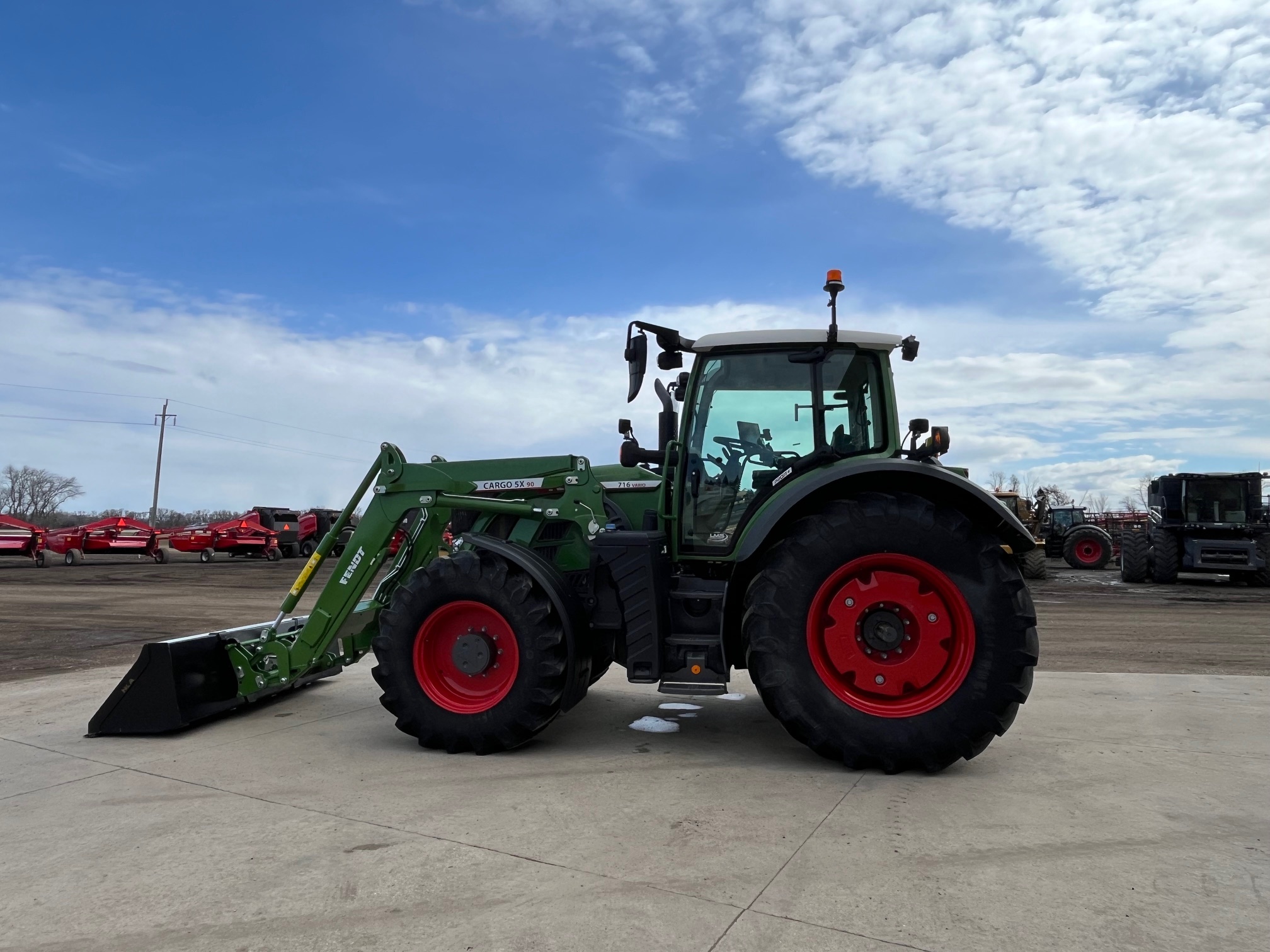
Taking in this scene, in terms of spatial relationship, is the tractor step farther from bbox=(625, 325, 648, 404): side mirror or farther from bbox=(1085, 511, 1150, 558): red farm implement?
bbox=(1085, 511, 1150, 558): red farm implement

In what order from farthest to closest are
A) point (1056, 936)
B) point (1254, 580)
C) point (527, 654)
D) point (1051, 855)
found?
point (1254, 580) → point (527, 654) → point (1051, 855) → point (1056, 936)

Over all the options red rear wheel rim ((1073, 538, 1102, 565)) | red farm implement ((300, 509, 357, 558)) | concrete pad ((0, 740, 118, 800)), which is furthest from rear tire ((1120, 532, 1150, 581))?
red farm implement ((300, 509, 357, 558))

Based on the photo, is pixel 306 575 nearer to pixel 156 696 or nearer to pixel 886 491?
pixel 156 696

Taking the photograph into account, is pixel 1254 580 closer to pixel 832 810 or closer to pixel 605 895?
pixel 832 810

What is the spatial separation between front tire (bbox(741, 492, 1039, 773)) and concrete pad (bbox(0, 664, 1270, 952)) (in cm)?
25

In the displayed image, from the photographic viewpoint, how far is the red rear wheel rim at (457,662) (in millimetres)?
4734

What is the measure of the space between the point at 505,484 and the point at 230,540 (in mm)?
29363

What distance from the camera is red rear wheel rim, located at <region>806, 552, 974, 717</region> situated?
4230 mm

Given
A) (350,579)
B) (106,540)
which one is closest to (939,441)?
(350,579)

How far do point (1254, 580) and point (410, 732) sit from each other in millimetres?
21004

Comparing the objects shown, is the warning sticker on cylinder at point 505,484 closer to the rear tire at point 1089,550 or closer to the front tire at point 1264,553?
the front tire at point 1264,553

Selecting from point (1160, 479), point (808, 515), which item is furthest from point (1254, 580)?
point (808, 515)

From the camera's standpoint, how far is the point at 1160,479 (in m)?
19.4

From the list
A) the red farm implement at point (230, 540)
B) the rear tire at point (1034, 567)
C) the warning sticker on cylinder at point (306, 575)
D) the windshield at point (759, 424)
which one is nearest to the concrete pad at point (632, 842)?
the warning sticker on cylinder at point (306, 575)
